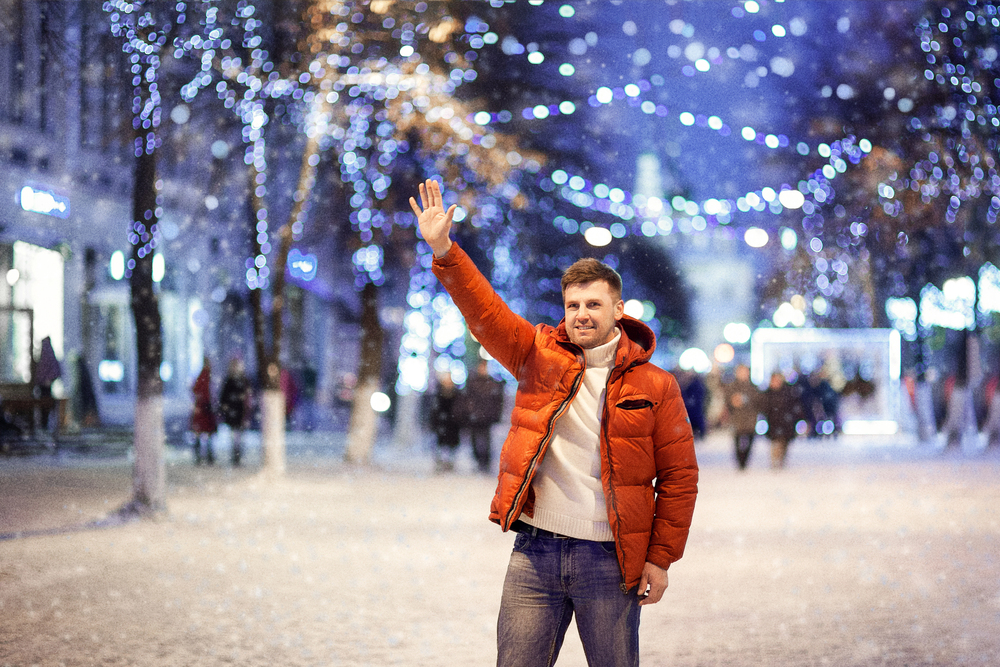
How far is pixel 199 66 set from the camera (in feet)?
49.2

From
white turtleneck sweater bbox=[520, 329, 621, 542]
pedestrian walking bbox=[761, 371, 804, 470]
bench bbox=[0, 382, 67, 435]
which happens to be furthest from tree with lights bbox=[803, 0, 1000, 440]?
bench bbox=[0, 382, 67, 435]

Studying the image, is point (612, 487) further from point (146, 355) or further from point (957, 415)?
point (957, 415)

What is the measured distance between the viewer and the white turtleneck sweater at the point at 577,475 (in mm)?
3498

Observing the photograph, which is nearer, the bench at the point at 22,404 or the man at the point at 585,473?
the man at the point at 585,473

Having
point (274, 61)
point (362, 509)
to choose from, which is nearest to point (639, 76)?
point (274, 61)

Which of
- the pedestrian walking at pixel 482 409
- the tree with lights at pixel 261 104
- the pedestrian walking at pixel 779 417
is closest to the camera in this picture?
the tree with lights at pixel 261 104

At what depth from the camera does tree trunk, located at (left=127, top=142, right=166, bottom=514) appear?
1139 centimetres

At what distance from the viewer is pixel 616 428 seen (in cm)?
347

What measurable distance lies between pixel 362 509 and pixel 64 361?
13600mm

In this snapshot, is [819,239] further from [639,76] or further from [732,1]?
[732,1]

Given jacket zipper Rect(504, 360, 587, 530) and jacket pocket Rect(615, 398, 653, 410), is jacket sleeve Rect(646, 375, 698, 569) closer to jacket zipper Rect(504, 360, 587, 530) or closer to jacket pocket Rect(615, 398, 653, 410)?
jacket pocket Rect(615, 398, 653, 410)

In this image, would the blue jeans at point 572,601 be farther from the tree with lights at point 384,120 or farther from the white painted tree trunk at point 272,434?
the white painted tree trunk at point 272,434

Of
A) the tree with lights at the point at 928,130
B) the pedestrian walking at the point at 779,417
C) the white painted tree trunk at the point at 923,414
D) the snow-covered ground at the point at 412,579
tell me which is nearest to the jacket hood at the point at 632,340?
the snow-covered ground at the point at 412,579

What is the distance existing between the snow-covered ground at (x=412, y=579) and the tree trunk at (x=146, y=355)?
57 cm
